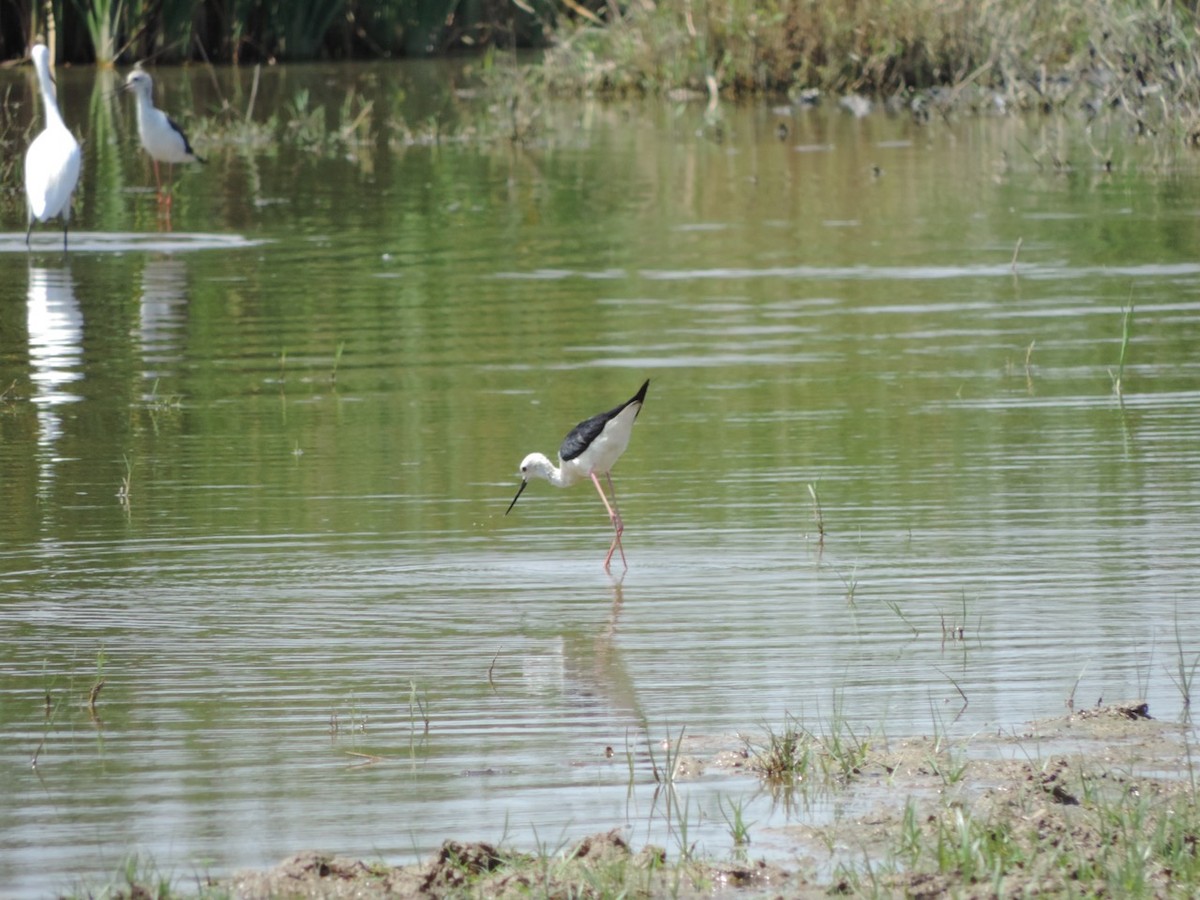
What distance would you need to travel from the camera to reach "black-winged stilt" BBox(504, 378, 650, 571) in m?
7.46

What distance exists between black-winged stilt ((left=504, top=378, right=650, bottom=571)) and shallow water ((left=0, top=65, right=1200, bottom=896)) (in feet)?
0.54

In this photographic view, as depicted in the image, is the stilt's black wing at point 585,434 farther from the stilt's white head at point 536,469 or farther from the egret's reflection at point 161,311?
the egret's reflection at point 161,311

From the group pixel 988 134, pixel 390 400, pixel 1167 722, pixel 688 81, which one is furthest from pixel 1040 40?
pixel 1167 722

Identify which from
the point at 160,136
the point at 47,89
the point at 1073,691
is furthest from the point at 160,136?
the point at 1073,691

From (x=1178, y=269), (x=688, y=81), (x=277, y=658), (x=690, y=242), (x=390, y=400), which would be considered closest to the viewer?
(x=277, y=658)

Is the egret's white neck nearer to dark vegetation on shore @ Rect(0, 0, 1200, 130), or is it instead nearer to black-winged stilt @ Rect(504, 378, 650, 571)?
black-winged stilt @ Rect(504, 378, 650, 571)

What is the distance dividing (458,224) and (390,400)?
6.90m

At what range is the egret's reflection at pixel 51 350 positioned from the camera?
9.75 metres

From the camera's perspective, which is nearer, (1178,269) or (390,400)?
(390,400)

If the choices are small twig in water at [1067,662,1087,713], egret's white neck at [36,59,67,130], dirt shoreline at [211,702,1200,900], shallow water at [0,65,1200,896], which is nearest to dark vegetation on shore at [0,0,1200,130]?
shallow water at [0,65,1200,896]

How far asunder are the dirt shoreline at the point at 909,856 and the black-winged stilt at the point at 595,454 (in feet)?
8.90

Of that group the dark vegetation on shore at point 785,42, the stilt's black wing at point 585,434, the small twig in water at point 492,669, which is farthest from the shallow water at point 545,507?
the dark vegetation on shore at point 785,42

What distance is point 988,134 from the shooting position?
958 inches

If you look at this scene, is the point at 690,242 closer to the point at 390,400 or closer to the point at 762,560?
the point at 390,400
